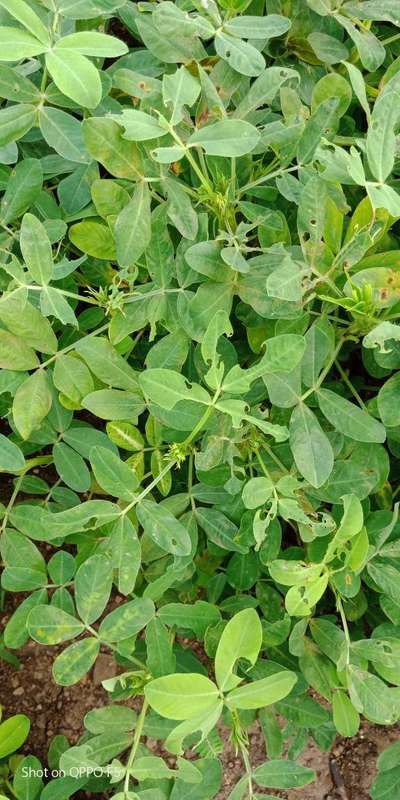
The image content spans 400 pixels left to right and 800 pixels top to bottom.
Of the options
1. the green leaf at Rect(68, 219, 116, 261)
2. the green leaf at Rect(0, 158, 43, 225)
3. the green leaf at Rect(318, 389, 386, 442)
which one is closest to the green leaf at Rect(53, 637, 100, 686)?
the green leaf at Rect(318, 389, 386, 442)

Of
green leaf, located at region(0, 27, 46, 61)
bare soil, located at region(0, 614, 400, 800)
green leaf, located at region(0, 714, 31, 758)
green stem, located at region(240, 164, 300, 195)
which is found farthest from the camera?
bare soil, located at region(0, 614, 400, 800)

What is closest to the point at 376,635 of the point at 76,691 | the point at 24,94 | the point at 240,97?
the point at 76,691

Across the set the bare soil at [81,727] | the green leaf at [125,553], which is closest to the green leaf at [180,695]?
the green leaf at [125,553]

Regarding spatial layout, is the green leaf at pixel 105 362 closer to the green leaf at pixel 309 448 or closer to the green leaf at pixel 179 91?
the green leaf at pixel 309 448

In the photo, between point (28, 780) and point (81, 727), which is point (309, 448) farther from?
point (81, 727)

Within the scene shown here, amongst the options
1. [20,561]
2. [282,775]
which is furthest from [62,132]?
[282,775]

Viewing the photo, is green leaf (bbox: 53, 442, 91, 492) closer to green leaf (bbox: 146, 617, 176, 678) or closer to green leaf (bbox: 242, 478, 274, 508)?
green leaf (bbox: 146, 617, 176, 678)
